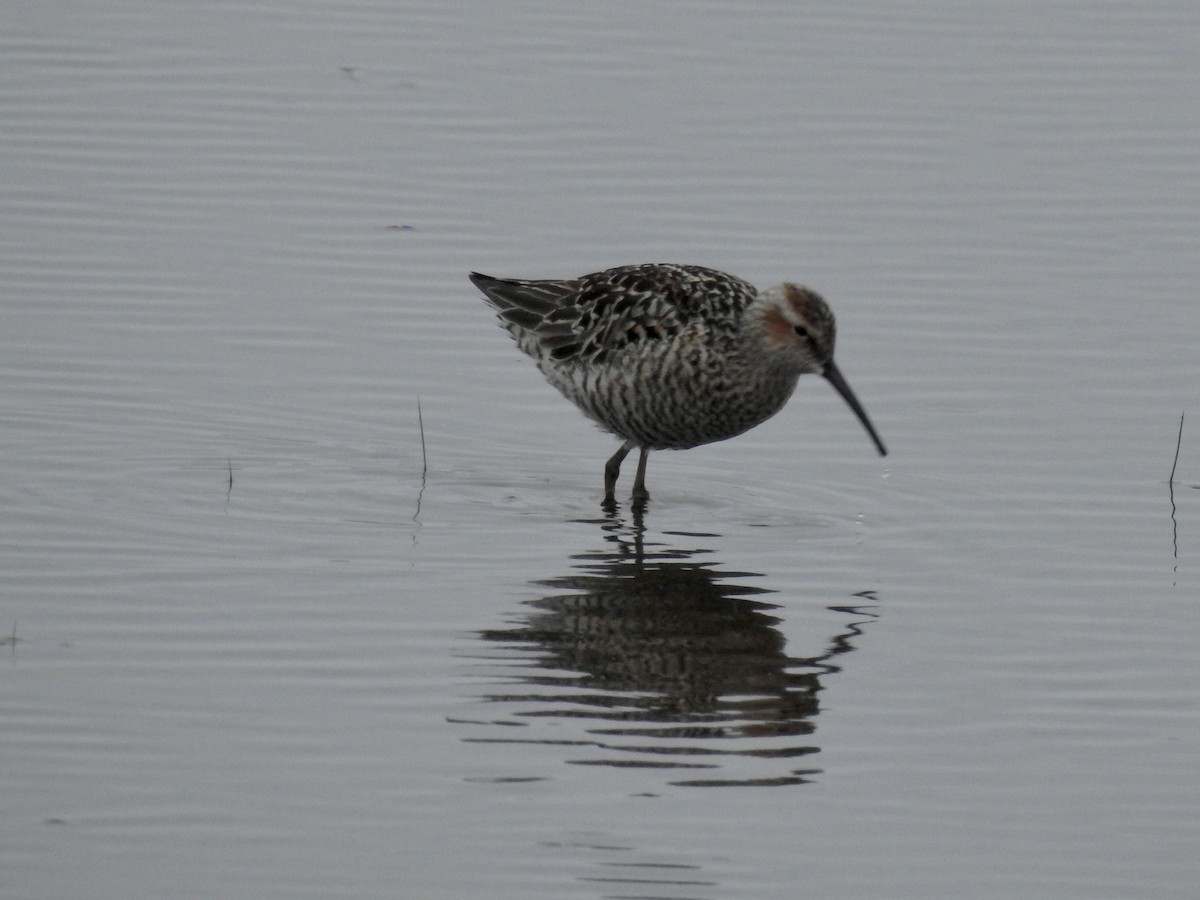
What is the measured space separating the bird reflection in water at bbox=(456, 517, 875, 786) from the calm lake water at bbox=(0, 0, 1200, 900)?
26mm

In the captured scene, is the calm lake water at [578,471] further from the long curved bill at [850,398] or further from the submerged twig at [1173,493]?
the long curved bill at [850,398]

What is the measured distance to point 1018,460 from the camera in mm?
10789

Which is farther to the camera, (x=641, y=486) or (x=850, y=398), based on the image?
(x=641, y=486)

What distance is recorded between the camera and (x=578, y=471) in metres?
11.0

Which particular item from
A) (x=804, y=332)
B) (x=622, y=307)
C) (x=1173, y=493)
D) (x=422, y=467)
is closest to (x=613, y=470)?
(x=622, y=307)

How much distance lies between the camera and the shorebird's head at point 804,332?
33.4 feet

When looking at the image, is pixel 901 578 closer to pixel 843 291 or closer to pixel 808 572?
pixel 808 572

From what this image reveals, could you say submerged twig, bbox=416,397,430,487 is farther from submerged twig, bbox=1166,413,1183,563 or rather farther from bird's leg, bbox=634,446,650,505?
submerged twig, bbox=1166,413,1183,563

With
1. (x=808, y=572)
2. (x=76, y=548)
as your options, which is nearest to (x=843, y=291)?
(x=808, y=572)

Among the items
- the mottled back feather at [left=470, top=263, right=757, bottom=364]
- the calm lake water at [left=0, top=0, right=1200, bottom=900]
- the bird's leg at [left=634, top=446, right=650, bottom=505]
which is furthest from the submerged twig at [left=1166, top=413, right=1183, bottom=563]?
the bird's leg at [left=634, top=446, right=650, bottom=505]

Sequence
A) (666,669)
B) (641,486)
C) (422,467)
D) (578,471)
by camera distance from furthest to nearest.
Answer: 1. (578,471)
2. (422,467)
3. (641,486)
4. (666,669)

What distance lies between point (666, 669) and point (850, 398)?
278cm

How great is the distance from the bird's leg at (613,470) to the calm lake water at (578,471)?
15 centimetres

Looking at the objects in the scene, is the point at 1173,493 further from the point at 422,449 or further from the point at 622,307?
the point at 422,449
